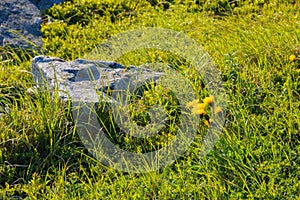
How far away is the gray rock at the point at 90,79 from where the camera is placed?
172 inches

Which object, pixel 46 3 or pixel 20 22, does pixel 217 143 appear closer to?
pixel 20 22

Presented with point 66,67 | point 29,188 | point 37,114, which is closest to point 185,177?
point 29,188

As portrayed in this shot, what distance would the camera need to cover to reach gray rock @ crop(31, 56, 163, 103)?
4.38 metres

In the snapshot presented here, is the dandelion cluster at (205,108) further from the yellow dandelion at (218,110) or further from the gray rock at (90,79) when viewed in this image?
the gray rock at (90,79)

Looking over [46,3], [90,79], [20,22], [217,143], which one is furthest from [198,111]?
[46,3]

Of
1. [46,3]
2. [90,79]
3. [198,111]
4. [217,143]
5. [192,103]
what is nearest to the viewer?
[217,143]

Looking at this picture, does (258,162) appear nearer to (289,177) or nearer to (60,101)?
(289,177)

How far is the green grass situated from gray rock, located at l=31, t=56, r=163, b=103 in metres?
0.18

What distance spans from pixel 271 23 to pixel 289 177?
219 centimetres

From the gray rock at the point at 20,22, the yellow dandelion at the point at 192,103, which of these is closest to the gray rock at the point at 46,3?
the gray rock at the point at 20,22

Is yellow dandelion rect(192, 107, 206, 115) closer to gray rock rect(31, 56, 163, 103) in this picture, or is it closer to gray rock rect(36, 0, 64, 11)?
gray rock rect(31, 56, 163, 103)

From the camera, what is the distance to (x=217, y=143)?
149 inches

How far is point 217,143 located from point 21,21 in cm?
381

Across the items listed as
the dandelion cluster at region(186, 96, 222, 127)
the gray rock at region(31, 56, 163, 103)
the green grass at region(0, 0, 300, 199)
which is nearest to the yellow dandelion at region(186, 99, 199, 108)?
the dandelion cluster at region(186, 96, 222, 127)
